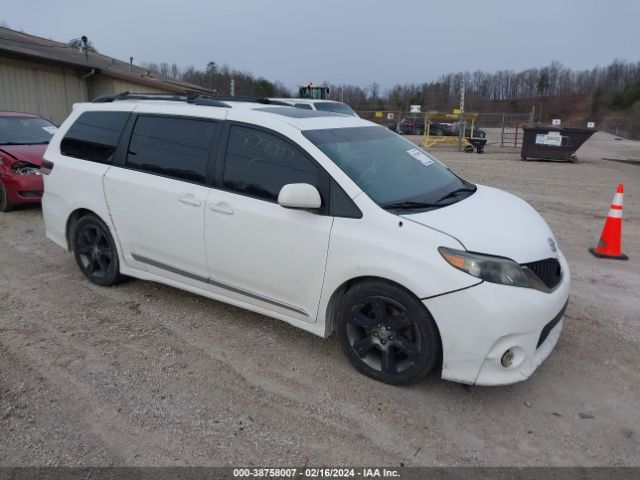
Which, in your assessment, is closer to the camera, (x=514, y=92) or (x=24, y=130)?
(x=24, y=130)

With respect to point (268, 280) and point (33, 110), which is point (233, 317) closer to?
point (268, 280)

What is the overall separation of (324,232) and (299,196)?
11.6 inches

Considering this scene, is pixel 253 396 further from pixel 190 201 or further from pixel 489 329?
pixel 190 201

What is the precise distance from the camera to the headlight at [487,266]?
296 cm

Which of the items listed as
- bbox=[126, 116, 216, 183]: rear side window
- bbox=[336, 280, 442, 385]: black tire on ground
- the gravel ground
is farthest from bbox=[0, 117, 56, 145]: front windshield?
bbox=[336, 280, 442, 385]: black tire on ground

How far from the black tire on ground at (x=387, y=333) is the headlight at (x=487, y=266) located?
13.4 inches

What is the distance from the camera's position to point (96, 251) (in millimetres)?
4859

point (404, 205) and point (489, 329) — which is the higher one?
point (404, 205)

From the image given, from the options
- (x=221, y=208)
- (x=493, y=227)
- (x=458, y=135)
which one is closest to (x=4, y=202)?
(x=221, y=208)

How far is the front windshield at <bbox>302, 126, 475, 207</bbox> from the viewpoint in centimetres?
352

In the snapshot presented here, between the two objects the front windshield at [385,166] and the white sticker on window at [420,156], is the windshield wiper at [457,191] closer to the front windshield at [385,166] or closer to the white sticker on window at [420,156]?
the front windshield at [385,166]

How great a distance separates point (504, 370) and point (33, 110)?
18.9m

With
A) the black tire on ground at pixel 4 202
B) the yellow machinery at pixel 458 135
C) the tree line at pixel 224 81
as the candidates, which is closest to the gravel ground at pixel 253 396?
the black tire on ground at pixel 4 202

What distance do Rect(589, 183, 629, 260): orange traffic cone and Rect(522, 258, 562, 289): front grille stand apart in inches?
127
